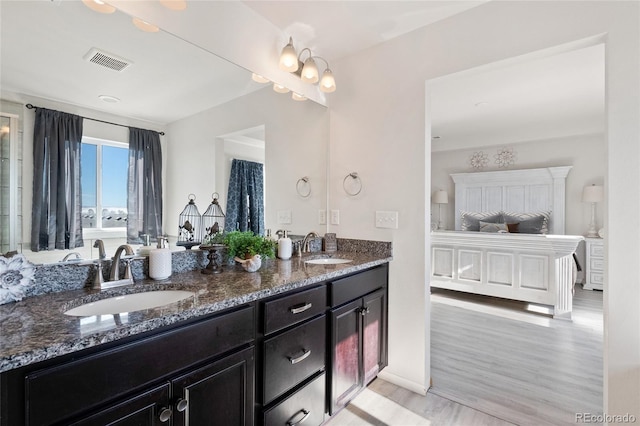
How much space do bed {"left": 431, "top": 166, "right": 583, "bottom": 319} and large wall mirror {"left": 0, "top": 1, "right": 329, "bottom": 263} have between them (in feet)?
8.39

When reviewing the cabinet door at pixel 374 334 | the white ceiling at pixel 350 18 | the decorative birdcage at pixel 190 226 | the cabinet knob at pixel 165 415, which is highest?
the white ceiling at pixel 350 18

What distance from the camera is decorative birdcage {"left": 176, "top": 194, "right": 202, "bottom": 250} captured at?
1.67 m

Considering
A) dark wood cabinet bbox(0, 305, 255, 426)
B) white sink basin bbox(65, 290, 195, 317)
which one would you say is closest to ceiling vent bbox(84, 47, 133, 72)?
white sink basin bbox(65, 290, 195, 317)

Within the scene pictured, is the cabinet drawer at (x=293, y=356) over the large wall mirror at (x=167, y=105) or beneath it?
beneath

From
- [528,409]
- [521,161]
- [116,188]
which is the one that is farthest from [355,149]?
[521,161]

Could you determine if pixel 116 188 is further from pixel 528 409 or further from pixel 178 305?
pixel 528 409

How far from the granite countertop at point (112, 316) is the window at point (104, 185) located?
30cm

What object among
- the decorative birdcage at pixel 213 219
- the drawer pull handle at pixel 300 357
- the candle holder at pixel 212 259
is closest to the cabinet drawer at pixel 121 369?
the drawer pull handle at pixel 300 357

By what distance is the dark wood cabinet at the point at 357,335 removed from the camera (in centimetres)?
171

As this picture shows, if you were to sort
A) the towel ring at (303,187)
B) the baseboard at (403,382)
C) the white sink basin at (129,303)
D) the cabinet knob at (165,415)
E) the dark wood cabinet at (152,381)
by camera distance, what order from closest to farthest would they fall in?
the dark wood cabinet at (152,381)
the cabinet knob at (165,415)
the white sink basin at (129,303)
the baseboard at (403,382)
the towel ring at (303,187)

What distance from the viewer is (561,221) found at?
516 cm

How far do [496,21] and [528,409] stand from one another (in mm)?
2354

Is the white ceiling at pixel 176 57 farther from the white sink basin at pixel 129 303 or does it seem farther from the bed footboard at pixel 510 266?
the bed footboard at pixel 510 266

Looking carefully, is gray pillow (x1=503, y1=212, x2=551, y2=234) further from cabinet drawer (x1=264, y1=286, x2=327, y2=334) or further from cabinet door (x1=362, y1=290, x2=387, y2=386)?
cabinet drawer (x1=264, y1=286, x2=327, y2=334)
